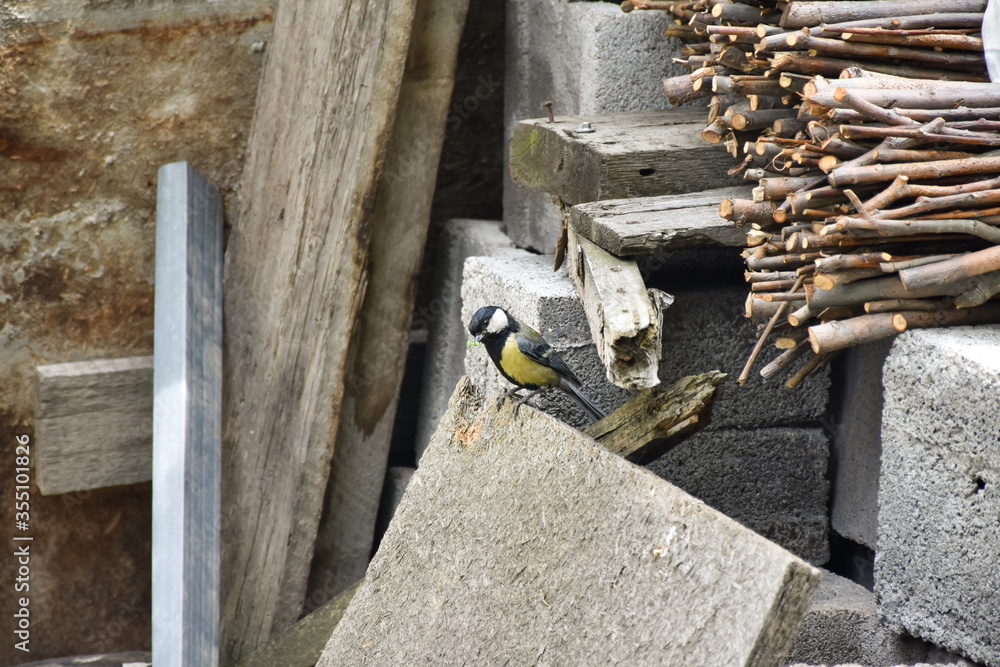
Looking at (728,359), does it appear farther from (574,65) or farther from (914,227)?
(574,65)

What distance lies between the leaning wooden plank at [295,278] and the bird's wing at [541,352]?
0.96 meters

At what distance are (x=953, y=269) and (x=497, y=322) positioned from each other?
1.25 m

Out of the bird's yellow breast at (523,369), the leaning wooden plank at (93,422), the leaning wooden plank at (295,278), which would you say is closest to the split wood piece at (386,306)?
the leaning wooden plank at (295,278)

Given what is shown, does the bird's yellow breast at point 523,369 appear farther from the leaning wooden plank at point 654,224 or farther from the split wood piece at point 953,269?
the split wood piece at point 953,269

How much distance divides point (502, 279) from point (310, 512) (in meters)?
1.26

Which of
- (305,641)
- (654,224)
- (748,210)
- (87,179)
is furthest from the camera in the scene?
(87,179)

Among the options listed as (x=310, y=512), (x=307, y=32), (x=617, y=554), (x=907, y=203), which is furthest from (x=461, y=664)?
(x=307, y=32)

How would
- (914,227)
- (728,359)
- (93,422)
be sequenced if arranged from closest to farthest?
(914,227)
(728,359)
(93,422)

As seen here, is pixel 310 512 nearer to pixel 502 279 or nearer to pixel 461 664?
pixel 502 279

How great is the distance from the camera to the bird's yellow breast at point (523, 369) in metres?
2.76

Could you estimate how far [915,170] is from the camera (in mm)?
2100

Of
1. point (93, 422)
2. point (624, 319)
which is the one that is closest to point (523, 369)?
point (624, 319)

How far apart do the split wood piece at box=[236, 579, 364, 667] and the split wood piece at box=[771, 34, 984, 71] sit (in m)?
2.07

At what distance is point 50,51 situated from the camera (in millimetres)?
3273
